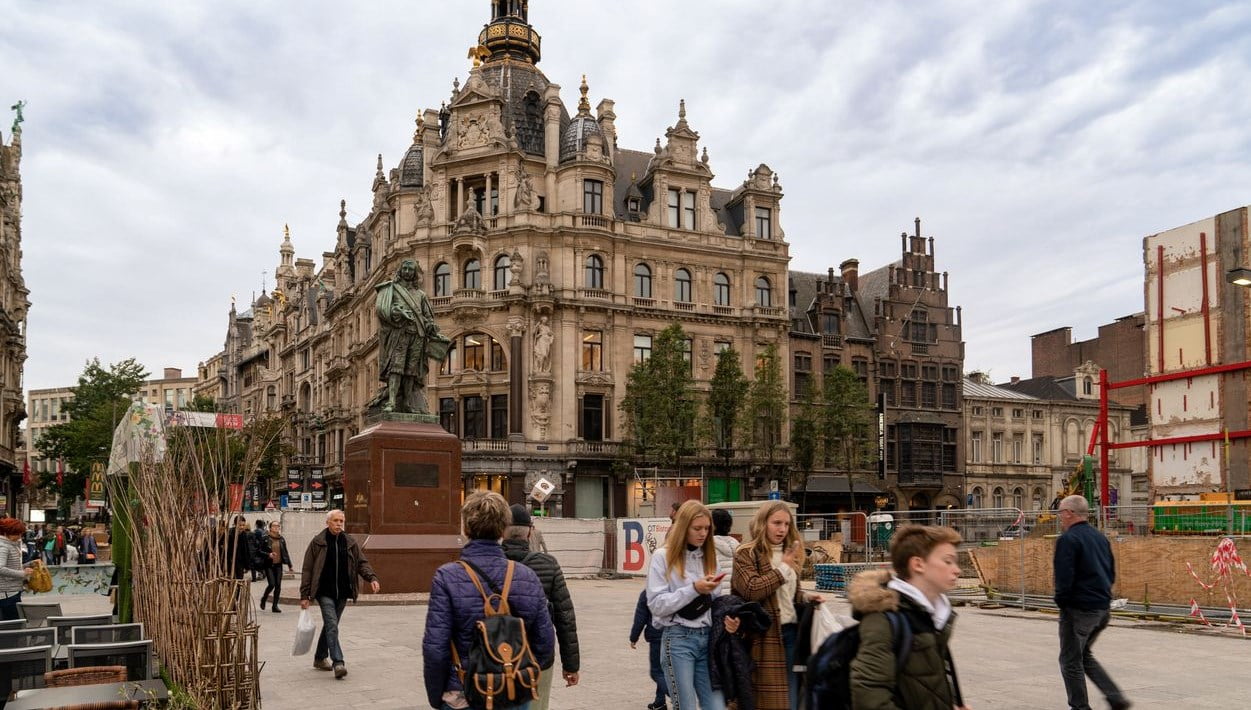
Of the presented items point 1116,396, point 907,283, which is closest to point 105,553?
point 907,283

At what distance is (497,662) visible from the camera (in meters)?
5.39

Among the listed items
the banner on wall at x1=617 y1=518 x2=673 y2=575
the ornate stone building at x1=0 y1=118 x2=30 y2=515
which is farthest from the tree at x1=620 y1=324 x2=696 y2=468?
the ornate stone building at x1=0 y1=118 x2=30 y2=515

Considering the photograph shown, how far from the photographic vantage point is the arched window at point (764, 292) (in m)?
55.5

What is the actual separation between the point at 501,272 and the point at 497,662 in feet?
151

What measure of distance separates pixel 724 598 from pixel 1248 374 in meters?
25.5

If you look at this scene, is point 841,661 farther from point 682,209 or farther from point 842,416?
point 682,209

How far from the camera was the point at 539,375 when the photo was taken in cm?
4909

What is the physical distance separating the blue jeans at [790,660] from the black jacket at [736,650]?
177 millimetres

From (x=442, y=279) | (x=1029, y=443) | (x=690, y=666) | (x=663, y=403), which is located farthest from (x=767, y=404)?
(x=690, y=666)

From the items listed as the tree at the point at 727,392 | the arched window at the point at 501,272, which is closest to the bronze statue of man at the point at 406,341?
the arched window at the point at 501,272

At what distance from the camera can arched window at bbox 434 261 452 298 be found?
5162 cm

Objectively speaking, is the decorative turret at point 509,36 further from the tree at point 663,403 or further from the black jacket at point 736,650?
the black jacket at point 736,650

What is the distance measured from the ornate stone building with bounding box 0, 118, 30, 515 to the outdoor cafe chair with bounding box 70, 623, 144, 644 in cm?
5113

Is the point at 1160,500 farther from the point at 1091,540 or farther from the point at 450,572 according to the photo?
the point at 450,572
